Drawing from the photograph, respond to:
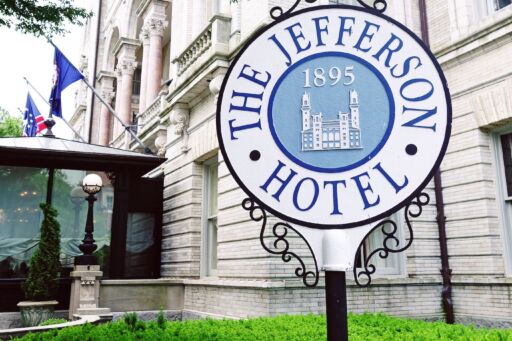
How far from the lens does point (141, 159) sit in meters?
14.9

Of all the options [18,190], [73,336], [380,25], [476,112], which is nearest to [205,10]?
[18,190]

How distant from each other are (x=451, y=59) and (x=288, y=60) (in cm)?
954

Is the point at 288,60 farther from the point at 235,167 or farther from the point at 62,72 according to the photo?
the point at 62,72

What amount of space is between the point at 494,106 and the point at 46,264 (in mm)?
11259

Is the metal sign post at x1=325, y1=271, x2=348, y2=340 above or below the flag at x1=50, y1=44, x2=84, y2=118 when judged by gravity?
below

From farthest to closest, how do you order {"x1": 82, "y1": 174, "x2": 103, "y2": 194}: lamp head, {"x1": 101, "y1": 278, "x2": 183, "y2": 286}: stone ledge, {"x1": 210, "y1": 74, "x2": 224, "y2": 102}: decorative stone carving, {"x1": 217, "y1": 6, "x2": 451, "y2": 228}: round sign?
{"x1": 101, "y1": 278, "x2": 183, "y2": 286}: stone ledge
{"x1": 82, "y1": 174, "x2": 103, "y2": 194}: lamp head
{"x1": 210, "y1": 74, "x2": 224, "y2": 102}: decorative stone carving
{"x1": 217, "y1": 6, "x2": 451, "y2": 228}: round sign

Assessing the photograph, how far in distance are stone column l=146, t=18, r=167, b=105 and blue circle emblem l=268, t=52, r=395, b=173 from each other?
20.4 metres

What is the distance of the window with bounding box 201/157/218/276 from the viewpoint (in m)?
13.2

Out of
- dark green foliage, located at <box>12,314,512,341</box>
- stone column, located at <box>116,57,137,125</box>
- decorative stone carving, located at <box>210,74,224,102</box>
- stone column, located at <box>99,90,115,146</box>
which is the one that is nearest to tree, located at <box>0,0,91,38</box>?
decorative stone carving, located at <box>210,74,224,102</box>

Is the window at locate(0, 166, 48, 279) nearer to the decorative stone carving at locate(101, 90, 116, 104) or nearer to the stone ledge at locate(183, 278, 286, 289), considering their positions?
the stone ledge at locate(183, 278, 286, 289)

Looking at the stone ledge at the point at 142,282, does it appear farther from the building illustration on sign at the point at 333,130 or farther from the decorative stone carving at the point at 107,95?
the decorative stone carving at the point at 107,95

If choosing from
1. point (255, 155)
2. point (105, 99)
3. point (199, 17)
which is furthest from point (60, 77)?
point (255, 155)

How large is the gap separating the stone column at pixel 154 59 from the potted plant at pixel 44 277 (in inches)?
375

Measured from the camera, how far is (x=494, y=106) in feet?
30.9
